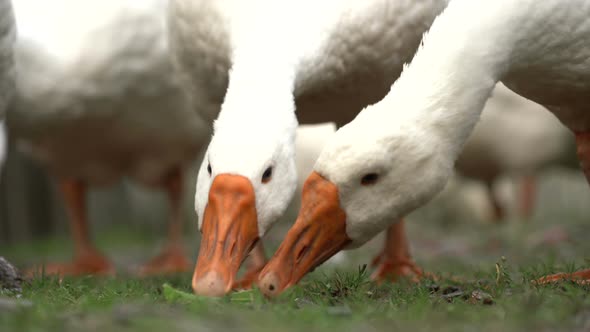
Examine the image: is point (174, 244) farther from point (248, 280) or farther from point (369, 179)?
point (369, 179)

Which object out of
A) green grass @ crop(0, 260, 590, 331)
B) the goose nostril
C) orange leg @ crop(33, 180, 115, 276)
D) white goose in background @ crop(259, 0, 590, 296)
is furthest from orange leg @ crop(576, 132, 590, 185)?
orange leg @ crop(33, 180, 115, 276)

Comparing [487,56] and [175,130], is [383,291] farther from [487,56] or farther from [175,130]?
[175,130]

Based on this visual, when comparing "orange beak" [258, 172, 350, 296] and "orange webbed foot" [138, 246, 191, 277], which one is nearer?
"orange beak" [258, 172, 350, 296]

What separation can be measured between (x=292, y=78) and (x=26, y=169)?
8816 mm

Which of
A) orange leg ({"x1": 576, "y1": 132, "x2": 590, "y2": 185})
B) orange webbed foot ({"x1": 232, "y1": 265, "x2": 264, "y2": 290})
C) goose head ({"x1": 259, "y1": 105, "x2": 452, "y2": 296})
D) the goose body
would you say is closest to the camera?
goose head ({"x1": 259, "y1": 105, "x2": 452, "y2": 296})

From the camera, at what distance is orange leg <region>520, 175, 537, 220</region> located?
450 inches

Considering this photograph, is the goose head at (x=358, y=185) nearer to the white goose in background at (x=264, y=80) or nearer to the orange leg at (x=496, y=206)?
the white goose in background at (x=264, y=80)

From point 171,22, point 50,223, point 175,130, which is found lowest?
point 50,223

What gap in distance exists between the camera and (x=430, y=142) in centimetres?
385

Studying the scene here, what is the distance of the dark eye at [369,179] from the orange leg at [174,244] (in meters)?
4.19

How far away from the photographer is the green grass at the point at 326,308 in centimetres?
282

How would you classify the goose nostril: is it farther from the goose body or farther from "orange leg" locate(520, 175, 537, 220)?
"orange leg" locate(520, 175, 537, 220)

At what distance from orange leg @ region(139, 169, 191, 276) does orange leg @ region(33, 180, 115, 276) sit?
0.43m

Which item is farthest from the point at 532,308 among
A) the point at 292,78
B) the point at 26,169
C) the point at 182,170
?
the point at 26,169
